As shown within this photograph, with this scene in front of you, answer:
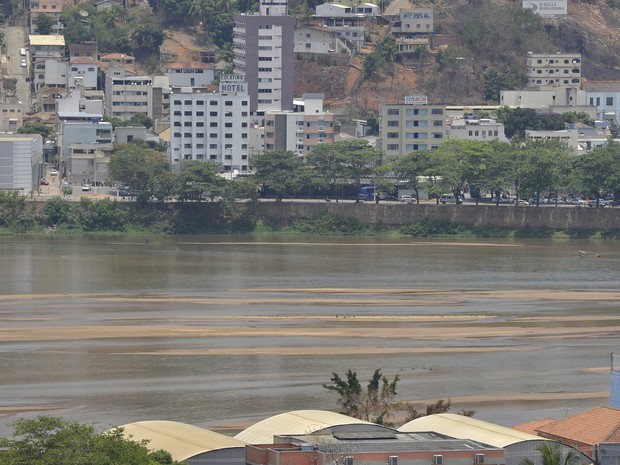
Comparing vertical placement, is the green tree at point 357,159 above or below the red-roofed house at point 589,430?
above

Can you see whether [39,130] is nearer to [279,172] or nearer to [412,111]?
[279,172]

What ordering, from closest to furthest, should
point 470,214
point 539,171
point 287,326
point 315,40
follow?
point 287,326 → point 470,214 → point 539,171 → point 315,40

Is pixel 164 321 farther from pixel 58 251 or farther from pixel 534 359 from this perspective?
pixel 58 251

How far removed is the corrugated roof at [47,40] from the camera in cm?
11206

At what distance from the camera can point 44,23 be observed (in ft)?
377

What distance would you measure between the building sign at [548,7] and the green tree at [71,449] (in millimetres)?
94567

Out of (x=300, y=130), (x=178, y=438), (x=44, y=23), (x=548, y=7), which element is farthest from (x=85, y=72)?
(x=178, y=438)

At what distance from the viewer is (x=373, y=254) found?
79.7 metres

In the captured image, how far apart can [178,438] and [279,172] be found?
60.9 meters

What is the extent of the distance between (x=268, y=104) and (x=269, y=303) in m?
45.0

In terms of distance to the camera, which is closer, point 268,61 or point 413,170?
point 413,170

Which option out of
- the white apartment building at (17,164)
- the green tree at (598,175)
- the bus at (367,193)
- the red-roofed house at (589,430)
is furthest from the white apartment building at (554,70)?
the red-roofed house at (589,430)

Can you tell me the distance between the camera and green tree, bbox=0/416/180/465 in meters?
29.7

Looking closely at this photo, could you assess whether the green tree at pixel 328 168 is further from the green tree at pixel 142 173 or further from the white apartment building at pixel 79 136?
the white apartment building at pixel 79 136
